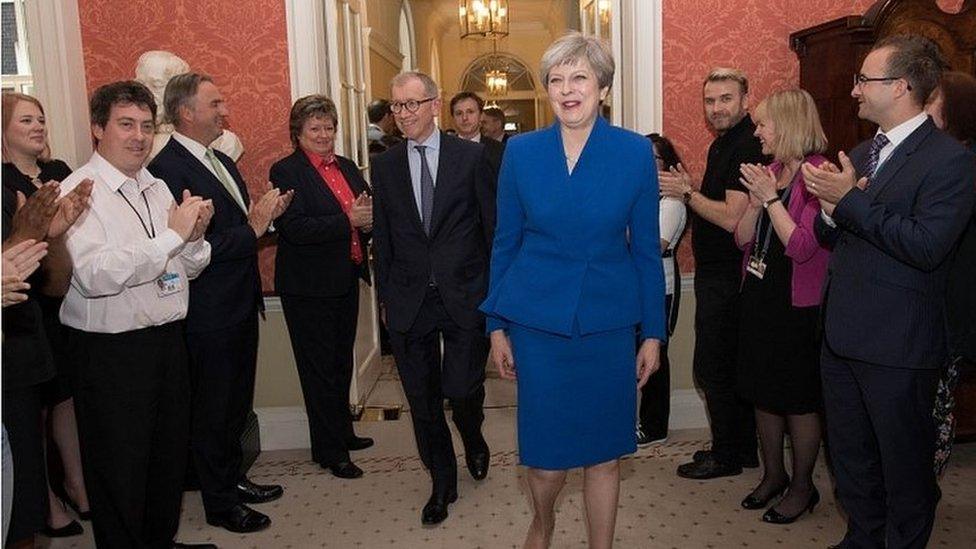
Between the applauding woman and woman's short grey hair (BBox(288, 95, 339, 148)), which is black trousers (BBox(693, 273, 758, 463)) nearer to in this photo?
the applauding woman

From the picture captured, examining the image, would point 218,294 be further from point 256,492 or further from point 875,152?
point 875,152

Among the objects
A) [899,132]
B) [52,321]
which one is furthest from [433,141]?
[899,132]

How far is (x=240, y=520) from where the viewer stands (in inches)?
126

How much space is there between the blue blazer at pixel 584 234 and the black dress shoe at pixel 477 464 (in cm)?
137

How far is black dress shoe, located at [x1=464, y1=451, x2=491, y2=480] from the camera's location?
3.59 metres

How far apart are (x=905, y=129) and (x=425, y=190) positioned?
5.49ft

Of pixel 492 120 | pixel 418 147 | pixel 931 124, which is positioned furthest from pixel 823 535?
pixel 492 120

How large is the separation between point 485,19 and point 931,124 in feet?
26.7

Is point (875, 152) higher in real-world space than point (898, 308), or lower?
higher

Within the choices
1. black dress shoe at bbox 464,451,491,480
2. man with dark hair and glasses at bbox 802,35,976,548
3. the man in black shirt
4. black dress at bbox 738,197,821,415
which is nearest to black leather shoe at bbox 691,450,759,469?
the man in black shirt

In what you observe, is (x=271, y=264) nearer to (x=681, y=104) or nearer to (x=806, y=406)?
(x=681, y=104)

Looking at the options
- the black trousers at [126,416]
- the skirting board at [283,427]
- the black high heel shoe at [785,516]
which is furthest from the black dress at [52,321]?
the black high heel shoe at [785,516]

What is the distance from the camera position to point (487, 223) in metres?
3.13

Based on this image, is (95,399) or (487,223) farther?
(487,223)
